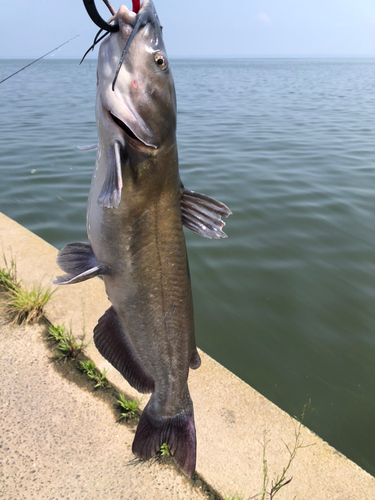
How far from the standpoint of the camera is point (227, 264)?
5641 mm

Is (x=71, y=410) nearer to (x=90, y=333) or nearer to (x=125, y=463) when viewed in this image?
(x=125, y=463)

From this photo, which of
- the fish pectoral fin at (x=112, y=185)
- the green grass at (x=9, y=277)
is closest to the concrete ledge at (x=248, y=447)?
the green grass at (x=9, y=277)

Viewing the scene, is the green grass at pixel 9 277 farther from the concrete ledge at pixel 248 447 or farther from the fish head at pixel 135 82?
the fish head at pixel 135 82

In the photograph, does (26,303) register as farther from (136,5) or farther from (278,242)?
(278,242)

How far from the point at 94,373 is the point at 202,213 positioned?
1.98m

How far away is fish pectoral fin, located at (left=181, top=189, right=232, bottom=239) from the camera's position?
1.77 metres

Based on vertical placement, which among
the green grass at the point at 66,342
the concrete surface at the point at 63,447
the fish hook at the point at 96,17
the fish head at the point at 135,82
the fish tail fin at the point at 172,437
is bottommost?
the concrete surface at the point at 63,447

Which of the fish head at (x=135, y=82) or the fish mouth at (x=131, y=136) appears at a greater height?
the fish head at (x=135, y=82)

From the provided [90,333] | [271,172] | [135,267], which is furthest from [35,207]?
[135,267]

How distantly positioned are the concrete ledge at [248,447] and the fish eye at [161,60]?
230 centimetres

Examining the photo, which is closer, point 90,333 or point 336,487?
point 336,487

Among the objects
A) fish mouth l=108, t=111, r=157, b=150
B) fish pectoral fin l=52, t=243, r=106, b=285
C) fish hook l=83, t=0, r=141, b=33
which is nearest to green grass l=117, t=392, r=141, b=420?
fish pectoral fin l=52, t=243, r=106, b=285

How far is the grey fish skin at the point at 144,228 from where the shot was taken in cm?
153

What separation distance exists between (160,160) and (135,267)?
463 millimetres
